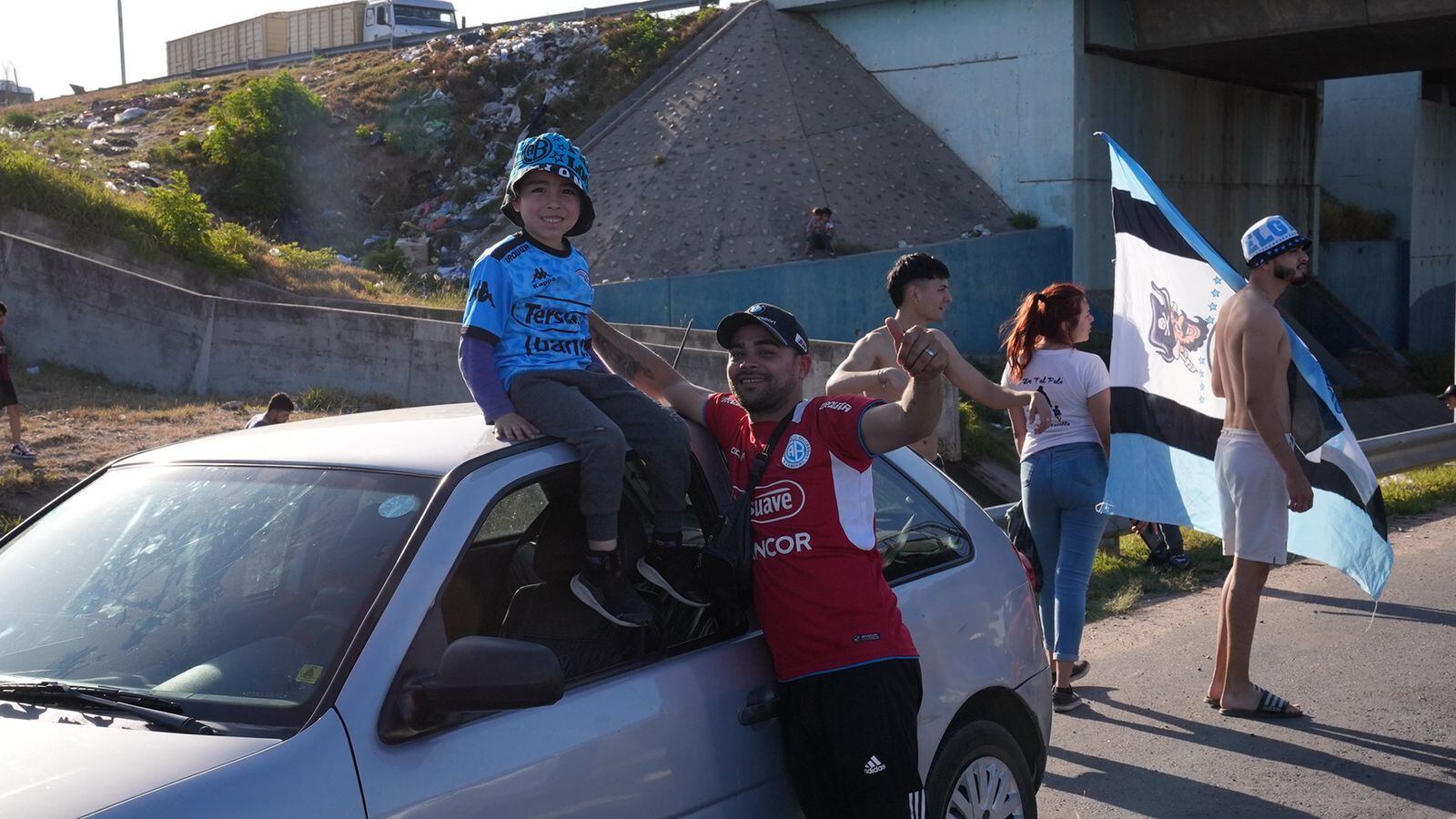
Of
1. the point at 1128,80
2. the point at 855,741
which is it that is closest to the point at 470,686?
the point at 855,741

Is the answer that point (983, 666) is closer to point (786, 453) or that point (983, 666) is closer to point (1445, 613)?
point (786, 453)

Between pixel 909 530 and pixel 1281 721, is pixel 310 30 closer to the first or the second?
pixel 1281 721

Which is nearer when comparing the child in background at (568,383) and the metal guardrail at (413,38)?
the child in background at (568,383)

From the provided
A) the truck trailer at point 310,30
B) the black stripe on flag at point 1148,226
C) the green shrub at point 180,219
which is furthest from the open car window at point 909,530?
the truck trailer at point 310,30

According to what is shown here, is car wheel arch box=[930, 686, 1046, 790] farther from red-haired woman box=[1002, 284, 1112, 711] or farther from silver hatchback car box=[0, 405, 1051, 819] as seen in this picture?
red-haired woman box=[1002, 284, 1112, 711]

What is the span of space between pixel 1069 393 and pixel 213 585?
14.0 feet

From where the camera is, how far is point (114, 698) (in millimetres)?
2688

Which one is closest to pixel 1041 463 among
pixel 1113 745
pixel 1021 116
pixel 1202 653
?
pixel 1113 745

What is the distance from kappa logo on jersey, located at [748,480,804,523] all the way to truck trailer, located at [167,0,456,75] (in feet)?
137

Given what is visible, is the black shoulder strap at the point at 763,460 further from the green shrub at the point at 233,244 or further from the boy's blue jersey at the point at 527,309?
the green shrub at the point at 233,244

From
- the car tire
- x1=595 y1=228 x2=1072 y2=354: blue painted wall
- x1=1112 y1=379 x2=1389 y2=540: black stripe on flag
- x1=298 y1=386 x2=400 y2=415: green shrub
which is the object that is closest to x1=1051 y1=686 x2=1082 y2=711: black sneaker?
x1=1112 y1=379 x2=1389 y2=540: black stripe on flag

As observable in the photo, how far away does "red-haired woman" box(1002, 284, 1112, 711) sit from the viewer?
20.2 feet

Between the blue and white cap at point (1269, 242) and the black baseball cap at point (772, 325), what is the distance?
2.91 metres

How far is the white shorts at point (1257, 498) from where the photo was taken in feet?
19.4
